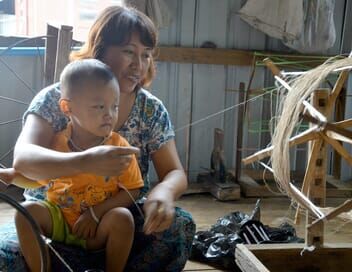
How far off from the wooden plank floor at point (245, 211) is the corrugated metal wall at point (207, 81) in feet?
1.27

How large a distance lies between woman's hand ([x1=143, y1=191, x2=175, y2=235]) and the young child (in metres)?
0.11

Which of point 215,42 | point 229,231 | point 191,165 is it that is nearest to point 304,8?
point 215,42

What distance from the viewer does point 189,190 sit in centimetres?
325

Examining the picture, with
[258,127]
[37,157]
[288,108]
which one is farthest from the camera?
[258,127]

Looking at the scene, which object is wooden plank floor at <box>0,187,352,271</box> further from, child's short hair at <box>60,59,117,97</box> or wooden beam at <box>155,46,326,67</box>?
child's short hair at <box>60,59,117,97</box>

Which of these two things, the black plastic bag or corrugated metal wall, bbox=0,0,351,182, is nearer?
the black plastic bag

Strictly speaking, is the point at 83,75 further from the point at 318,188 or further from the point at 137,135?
the point at 318,188

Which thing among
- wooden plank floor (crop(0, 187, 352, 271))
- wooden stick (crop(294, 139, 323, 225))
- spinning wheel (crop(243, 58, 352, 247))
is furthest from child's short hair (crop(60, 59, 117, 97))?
wooden plank floor (crop(0, 187, 352, 271))

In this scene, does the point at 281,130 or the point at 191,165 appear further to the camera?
the point at 191,165

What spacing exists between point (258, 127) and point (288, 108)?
6.45 feet

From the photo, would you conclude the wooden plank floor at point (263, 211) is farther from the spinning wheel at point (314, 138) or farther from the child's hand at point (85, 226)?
the child's hand at point (85, 226)

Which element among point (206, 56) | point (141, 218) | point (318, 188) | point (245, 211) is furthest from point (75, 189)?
point (206, 56)

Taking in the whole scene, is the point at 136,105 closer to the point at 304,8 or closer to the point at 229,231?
the point at 229,231

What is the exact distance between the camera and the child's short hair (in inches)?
52.4
